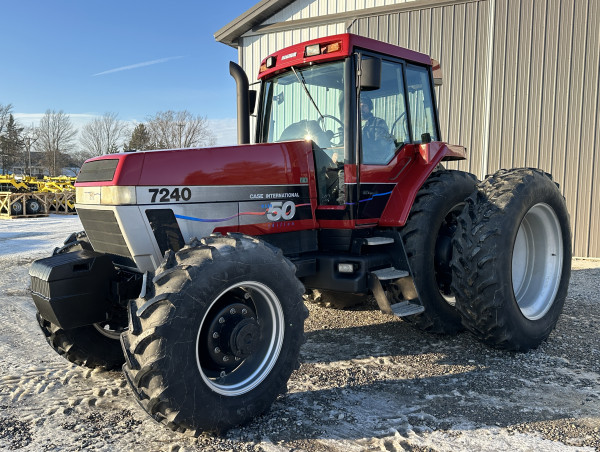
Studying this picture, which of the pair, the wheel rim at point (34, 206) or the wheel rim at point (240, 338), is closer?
the wheel rim at point (240, 338)

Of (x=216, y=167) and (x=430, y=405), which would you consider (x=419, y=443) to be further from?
(x=216, y=167)

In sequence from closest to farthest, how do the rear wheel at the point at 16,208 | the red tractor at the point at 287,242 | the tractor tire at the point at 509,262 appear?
1. the red tractor at the point at 287,242
2. the tractor tire at the point at 509,262
3. the rear wheel at the point at 16,208

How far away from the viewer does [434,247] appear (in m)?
4.21

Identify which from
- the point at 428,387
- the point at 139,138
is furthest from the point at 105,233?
the point at 139,138

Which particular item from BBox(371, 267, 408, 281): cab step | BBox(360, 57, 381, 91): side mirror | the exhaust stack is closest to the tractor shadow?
BBox(371, 267, 408, 281): cab step

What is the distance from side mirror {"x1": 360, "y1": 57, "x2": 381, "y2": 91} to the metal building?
6.85 meters

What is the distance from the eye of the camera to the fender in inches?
162

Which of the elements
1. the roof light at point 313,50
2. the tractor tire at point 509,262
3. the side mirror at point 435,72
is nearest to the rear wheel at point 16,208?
the roof light at point 313,50

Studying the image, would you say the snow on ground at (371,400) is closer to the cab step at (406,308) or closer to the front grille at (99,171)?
the cab step at (406,308)

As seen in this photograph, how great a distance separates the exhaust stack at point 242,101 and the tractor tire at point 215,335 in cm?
181

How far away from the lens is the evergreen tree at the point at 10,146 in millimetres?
60000

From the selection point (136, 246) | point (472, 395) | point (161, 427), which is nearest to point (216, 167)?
point (136, 246)

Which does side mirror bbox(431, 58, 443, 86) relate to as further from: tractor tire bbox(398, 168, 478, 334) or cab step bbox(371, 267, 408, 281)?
cab step bbox(371, 267, 408, 281)

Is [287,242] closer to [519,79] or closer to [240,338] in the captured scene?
[240,338]
